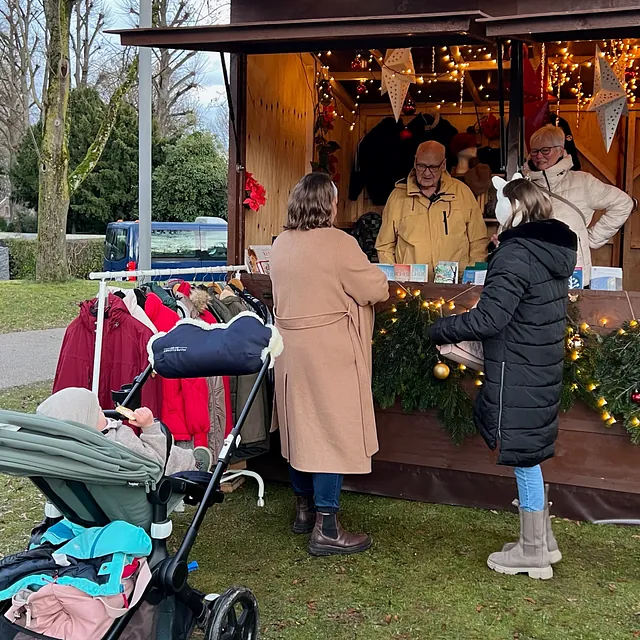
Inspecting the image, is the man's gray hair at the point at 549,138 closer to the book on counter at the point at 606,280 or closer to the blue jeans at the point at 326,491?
the book on counter at the point at 606,280

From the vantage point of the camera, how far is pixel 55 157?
15547 mm

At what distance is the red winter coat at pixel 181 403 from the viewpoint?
4004 mm

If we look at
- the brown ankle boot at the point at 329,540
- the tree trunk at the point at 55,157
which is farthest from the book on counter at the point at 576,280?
the tree trunk at the point at 55,157

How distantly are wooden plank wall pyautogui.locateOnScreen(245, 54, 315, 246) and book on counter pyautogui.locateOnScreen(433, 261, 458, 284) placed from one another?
133 centimetres

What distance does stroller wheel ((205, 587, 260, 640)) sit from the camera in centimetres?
254

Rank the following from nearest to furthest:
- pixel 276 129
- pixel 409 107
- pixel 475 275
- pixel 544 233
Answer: pixel 544 233, pixel 475 275, pixel 276 129, pixel 409 107

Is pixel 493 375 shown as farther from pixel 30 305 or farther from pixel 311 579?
pixel 30 305

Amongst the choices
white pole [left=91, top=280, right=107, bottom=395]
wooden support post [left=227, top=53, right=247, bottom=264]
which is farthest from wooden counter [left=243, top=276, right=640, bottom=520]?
white pole [left=91, top=280, right=107, bottom=395]

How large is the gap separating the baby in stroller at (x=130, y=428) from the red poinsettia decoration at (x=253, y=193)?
7.80 feet

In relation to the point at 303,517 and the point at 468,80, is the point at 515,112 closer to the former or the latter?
the point at 468,80

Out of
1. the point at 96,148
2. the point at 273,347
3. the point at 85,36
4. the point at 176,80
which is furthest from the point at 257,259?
the point at 176,80

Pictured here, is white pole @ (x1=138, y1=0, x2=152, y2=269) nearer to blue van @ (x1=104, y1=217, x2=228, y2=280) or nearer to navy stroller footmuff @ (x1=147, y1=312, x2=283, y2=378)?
navy stroller footmuff @ (x1=147, y1=312, x2=283, y2=378)

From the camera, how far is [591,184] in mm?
4730

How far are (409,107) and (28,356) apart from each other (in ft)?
19.1
